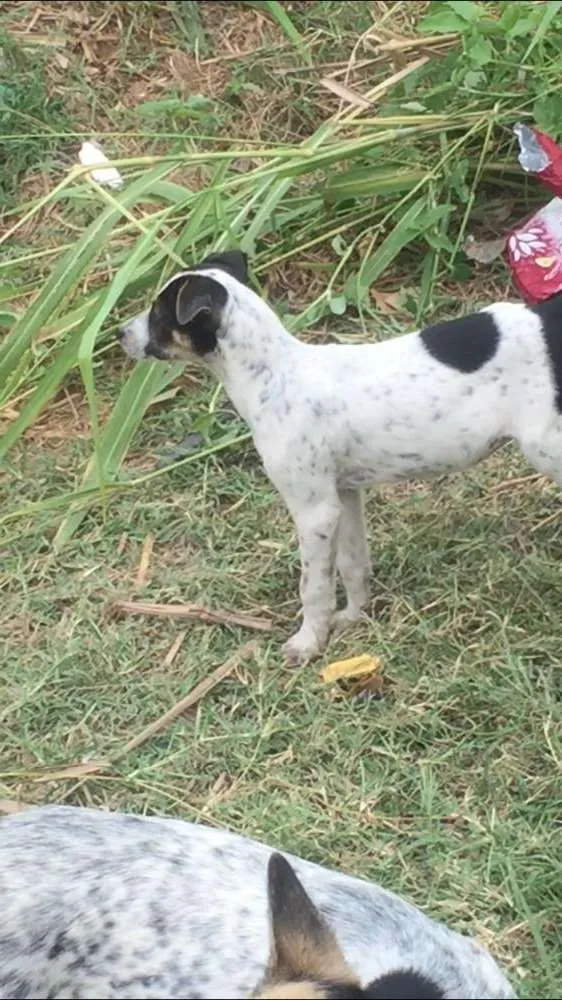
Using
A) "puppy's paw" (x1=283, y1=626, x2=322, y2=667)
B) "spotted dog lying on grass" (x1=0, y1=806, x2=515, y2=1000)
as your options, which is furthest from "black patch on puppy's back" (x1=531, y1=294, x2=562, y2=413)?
"spotted dog lying on grass" (x1=0, y1=806, x2=515, y2=1000)

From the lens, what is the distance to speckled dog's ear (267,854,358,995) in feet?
8.47

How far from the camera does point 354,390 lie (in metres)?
4.50

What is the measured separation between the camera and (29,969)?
312 cm

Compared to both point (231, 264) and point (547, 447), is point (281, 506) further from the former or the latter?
point (547, 447)

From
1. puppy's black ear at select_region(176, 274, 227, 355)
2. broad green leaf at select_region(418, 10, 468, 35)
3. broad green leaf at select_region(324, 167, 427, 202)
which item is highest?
puppy's black ear at select_region(176, 274, 227, 355)

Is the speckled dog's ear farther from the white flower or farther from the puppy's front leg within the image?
the white flower

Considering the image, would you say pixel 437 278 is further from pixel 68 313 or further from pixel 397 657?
pixel 397 657

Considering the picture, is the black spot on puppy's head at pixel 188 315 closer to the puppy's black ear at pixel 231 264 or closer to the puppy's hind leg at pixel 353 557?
the puppy's black ear at pixel 231 264

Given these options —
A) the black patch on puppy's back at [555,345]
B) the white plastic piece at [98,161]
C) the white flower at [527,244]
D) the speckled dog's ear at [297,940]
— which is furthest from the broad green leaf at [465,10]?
the speckled dog's ear at [297,940]

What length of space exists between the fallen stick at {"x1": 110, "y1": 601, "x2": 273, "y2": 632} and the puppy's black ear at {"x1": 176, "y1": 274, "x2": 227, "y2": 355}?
95 cm

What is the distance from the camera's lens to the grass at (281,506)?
4301mm

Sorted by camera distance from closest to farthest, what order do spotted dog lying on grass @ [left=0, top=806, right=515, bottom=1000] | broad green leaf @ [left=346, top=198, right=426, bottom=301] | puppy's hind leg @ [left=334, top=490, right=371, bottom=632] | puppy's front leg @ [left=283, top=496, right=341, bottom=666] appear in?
spotted dog lying on grass @ [left=0, top=806, right=515, bottom=1000] → puppy's front leg @ [left=283, top=496, right=341, bottom=666] → puppy's hind leg @ [left=334, top=490, right=371, bottom=632] → broad green leaf @ [left=346, top=198, right=426, bottom=301]

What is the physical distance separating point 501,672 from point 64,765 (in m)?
1.32

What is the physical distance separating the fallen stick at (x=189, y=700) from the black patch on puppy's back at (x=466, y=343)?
1.13 meters
